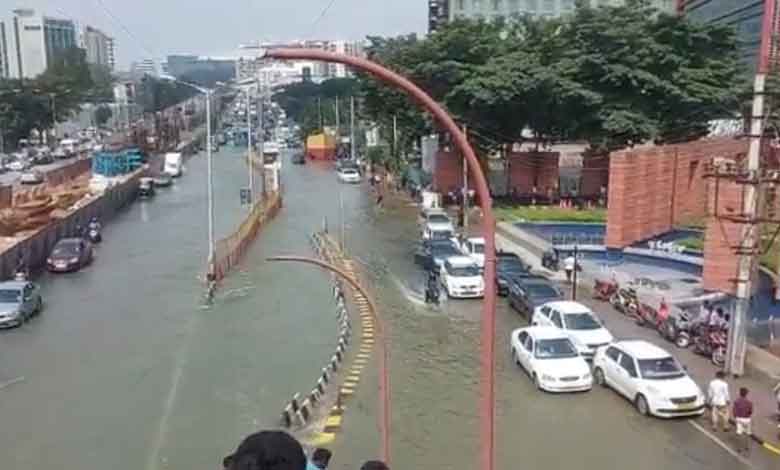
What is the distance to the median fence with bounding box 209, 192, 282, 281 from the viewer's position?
32375 millimetres

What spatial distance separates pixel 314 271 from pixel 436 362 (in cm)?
1312

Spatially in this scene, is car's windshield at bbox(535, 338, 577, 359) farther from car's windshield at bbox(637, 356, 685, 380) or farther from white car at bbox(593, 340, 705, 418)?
car's windshield at bbox(637, 356, 685, 380)

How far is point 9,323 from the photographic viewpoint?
24625mm

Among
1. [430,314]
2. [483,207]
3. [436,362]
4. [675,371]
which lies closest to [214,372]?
[436,362]

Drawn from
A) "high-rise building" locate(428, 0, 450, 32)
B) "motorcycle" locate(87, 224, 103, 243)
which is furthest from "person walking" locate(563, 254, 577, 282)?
"high-rise building" locate(428, 0, 450, 32)

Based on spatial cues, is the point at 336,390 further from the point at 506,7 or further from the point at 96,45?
the point at 96,45

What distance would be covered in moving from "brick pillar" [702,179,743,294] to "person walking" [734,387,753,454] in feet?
14.6

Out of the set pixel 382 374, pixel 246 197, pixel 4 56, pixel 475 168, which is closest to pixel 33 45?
pixel 4 56

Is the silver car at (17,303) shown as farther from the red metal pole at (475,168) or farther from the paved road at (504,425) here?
the red metal pole at (475,168)

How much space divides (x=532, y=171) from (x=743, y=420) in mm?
36032

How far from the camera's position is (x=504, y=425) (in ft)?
54.8

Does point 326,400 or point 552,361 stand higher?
point 552,361

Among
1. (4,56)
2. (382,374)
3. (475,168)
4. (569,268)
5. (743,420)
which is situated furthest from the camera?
(4,56)

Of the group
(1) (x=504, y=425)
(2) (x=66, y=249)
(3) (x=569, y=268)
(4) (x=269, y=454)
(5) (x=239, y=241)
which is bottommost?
(1) (x=504, y=425)
